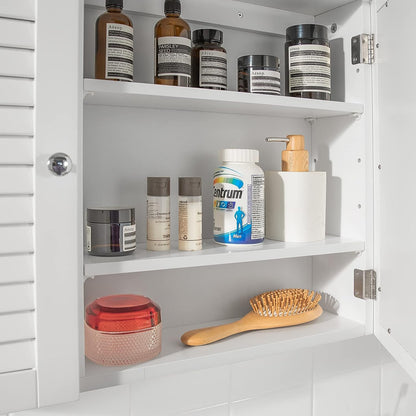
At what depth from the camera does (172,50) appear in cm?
79

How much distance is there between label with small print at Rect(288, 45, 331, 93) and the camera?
0.90 m

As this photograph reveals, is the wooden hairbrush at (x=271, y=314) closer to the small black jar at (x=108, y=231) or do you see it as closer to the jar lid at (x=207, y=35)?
the small black jar at (x=108, y=231)

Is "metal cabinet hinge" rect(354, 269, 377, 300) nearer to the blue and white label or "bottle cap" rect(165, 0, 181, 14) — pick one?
the blue and white label

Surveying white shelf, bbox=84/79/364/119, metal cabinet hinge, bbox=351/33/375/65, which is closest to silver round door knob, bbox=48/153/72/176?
white shelf, bbox=84/79/364/119

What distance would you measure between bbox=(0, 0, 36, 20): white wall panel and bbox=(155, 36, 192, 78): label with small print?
0.74 ft

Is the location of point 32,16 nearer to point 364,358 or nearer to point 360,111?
point 360,111

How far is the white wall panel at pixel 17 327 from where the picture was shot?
2.04 feet

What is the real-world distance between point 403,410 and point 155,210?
80 centimetres

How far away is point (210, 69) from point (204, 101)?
0.07 metres

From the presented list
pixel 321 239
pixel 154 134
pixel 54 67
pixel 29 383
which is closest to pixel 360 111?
pixel 321 239

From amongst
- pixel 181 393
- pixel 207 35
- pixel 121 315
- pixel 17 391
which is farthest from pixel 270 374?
pixel 207 35

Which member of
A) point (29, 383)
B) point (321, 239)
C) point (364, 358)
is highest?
point (321, 239)

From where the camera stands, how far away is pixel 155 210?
81 centimetres

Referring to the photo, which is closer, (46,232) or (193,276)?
(46,232)
